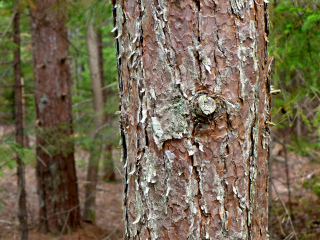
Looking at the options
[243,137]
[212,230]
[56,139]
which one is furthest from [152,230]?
[56,139]

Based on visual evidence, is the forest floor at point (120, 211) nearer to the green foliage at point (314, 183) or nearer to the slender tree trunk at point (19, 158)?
the green foliage at point (314, 183)

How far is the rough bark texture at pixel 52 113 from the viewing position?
7.14 meters

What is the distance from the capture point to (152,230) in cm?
158

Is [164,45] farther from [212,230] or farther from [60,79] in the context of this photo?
[60,79]

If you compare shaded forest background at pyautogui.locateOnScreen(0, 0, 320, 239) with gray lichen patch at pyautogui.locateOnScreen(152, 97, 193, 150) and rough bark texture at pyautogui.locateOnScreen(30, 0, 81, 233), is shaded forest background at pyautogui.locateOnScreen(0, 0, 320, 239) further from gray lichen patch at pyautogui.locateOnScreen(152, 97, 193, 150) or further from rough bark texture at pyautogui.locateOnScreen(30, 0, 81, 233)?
gray lichen patch at pyautogui.locateOnScreen(152, 97, 193, 150)

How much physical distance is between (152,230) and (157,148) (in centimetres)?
42

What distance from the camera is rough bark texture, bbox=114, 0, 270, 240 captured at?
1492 mm

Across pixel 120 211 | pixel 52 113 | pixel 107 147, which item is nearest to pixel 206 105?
pixel 52 113

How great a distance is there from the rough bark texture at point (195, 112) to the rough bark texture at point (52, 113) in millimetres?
5849

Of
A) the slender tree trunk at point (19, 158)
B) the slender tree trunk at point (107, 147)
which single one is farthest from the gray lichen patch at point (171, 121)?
the slender tree trunk at point (107, 147)

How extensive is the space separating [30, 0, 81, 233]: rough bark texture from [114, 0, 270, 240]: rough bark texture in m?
5.85

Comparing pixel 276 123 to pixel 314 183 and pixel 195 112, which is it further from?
pixel 195 112

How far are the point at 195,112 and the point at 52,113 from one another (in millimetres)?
6272

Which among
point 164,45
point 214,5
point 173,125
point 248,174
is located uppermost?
point 214,5
